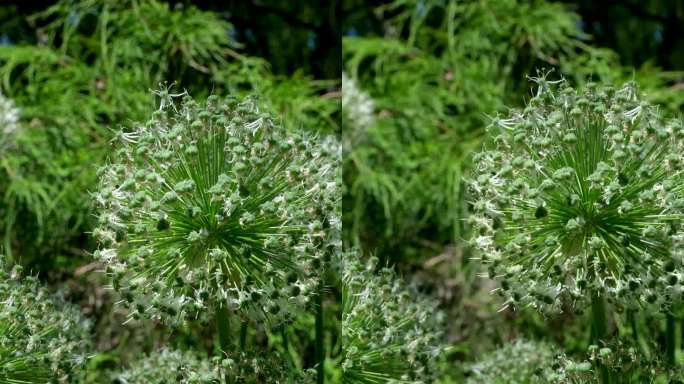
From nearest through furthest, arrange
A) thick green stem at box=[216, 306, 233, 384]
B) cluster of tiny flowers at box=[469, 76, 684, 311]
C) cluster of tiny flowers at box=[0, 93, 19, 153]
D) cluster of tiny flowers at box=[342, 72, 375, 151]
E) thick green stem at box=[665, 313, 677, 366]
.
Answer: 1. cluster of tiny flowers at box=[469, 76, 684, 311]
2. thick green stem at box=[216, 306, 233, 384]
3. thick green stem at box=[665, 313, 677, 366]
4. cluster of tiny flowers at box=[0, 93, 19, 153]
5. cluster of tiny flowers at box=[342, 72, 375, 151]

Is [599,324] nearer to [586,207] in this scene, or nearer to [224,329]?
[586,207]

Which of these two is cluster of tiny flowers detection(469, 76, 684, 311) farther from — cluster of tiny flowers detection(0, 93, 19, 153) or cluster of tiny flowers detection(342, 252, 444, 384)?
cluster of tiny flowers detection(0, 93, 19, 153)

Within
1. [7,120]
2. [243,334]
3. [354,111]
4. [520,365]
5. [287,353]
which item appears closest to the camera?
[243,334]

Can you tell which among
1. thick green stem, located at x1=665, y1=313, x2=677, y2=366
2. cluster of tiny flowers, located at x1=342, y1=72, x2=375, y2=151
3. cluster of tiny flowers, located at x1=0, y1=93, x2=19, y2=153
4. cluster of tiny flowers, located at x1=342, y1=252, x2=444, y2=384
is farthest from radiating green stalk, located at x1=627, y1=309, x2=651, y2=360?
cluster of tiny flowers, located at x1=0, y1=93, x2=19, y2=153

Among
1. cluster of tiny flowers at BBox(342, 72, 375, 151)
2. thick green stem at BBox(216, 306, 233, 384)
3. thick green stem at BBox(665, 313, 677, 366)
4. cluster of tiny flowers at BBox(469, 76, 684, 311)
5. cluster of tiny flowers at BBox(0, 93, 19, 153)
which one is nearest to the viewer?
cluster of tiny flowers at BBox(469, 76, 684, 311)

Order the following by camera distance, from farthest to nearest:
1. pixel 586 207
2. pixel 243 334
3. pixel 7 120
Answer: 1. pixel 7 120
2. pixel 243 334
3. pixel 586 207

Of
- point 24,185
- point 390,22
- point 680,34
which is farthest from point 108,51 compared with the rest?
point 680,34

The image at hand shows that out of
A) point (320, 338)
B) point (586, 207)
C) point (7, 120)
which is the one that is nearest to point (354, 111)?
point (320, 338)
